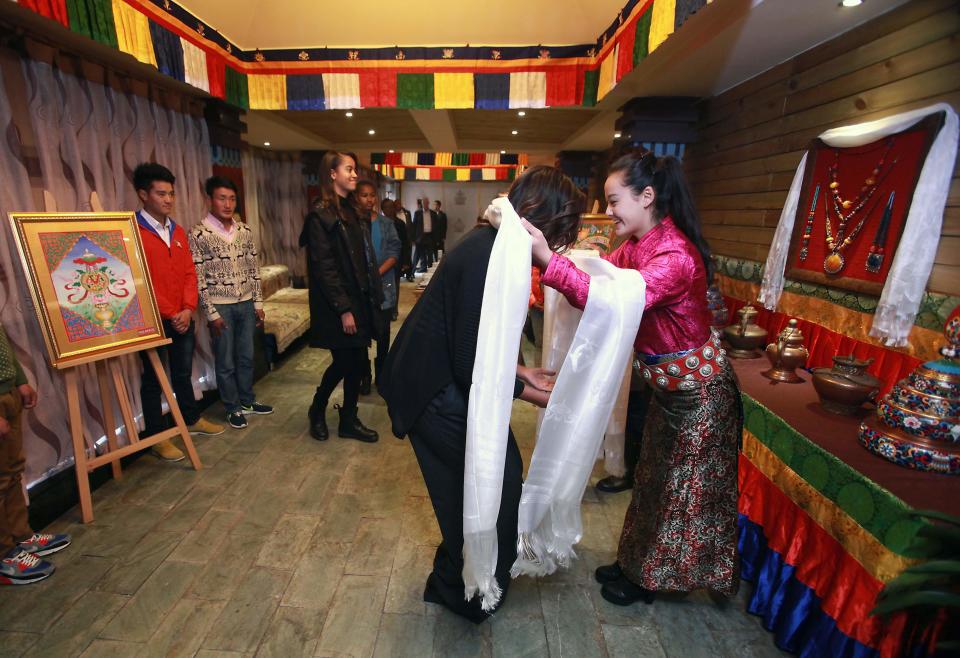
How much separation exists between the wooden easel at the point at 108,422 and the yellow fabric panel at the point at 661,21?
2.90m

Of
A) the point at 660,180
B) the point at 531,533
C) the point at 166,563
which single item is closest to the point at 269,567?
the point at 166,563

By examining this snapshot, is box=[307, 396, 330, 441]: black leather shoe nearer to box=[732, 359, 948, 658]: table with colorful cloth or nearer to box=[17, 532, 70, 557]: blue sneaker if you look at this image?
box=[17, 532, 70, 557]: blue sneaker

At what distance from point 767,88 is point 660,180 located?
6.80 feet

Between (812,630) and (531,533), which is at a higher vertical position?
(531,533)

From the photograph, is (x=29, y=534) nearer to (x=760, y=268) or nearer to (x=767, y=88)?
(x=760, y=268)

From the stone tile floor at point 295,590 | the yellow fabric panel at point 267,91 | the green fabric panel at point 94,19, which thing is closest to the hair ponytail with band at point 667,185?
the stone tile floor at point 295,590

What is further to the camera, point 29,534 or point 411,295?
point 411,295

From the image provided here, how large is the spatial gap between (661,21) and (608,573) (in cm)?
249

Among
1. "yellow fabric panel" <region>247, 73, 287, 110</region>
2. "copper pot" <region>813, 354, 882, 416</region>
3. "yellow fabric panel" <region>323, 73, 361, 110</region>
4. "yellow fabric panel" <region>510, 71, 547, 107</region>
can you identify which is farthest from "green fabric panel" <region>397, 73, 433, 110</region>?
"copper pot" <region>813, 354, 882, 416</region>

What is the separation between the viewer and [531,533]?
4.81 feet

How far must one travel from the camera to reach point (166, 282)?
2.49m

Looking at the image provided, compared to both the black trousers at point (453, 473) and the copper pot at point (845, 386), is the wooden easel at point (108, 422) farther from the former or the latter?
the copper pot at point (845, 386)

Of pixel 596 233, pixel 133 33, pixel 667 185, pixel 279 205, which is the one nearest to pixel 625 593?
pixel 667 185

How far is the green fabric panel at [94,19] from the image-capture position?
1.99 m
